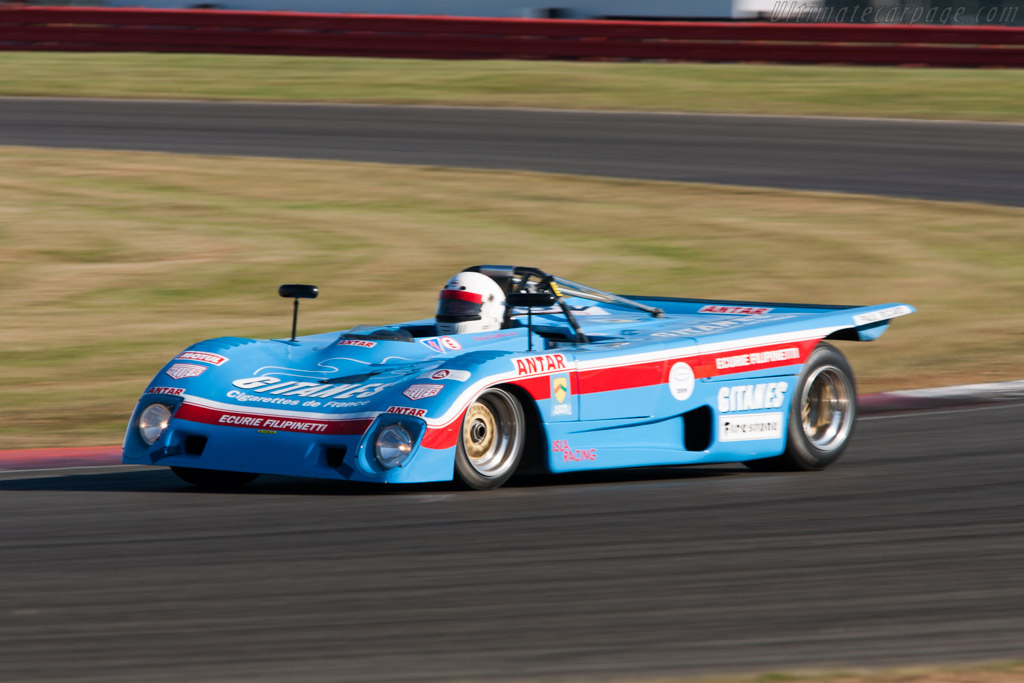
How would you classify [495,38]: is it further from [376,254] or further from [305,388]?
[305,388]

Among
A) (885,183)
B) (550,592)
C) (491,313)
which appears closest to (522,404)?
(491,313)

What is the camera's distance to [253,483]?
7.56 m

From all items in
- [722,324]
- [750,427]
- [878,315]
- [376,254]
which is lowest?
[750,427]

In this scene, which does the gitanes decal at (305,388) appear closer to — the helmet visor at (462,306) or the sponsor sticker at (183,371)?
the sponsor sticker at (183,371)

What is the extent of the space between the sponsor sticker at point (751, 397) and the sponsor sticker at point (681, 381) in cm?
20

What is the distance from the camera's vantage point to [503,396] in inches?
276

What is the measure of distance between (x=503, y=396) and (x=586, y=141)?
14194 millimetres

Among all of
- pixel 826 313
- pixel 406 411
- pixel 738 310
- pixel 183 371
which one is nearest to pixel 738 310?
pixel 738 310

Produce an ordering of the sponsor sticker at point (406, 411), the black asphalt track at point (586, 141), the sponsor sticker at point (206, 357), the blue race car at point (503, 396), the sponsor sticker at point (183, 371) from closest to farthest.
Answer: the sponsor sticker at point (406, 411) < the blue race car at point (503, 396) < the sponsor sticker at point (183, 371) < the sponsor sticker at point (206, 357) < the black asphalt track at point (586, 141)

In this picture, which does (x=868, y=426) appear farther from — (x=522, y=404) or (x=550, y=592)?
(x=550, y=592)

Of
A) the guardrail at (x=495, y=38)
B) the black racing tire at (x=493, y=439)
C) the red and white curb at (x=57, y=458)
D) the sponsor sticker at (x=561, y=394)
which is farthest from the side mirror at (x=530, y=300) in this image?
the guardrail at (x=495, y=38)

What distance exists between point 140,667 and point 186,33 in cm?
2417

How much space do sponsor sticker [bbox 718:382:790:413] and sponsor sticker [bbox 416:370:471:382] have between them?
1.51 m

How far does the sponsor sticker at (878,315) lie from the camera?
8.38 m
